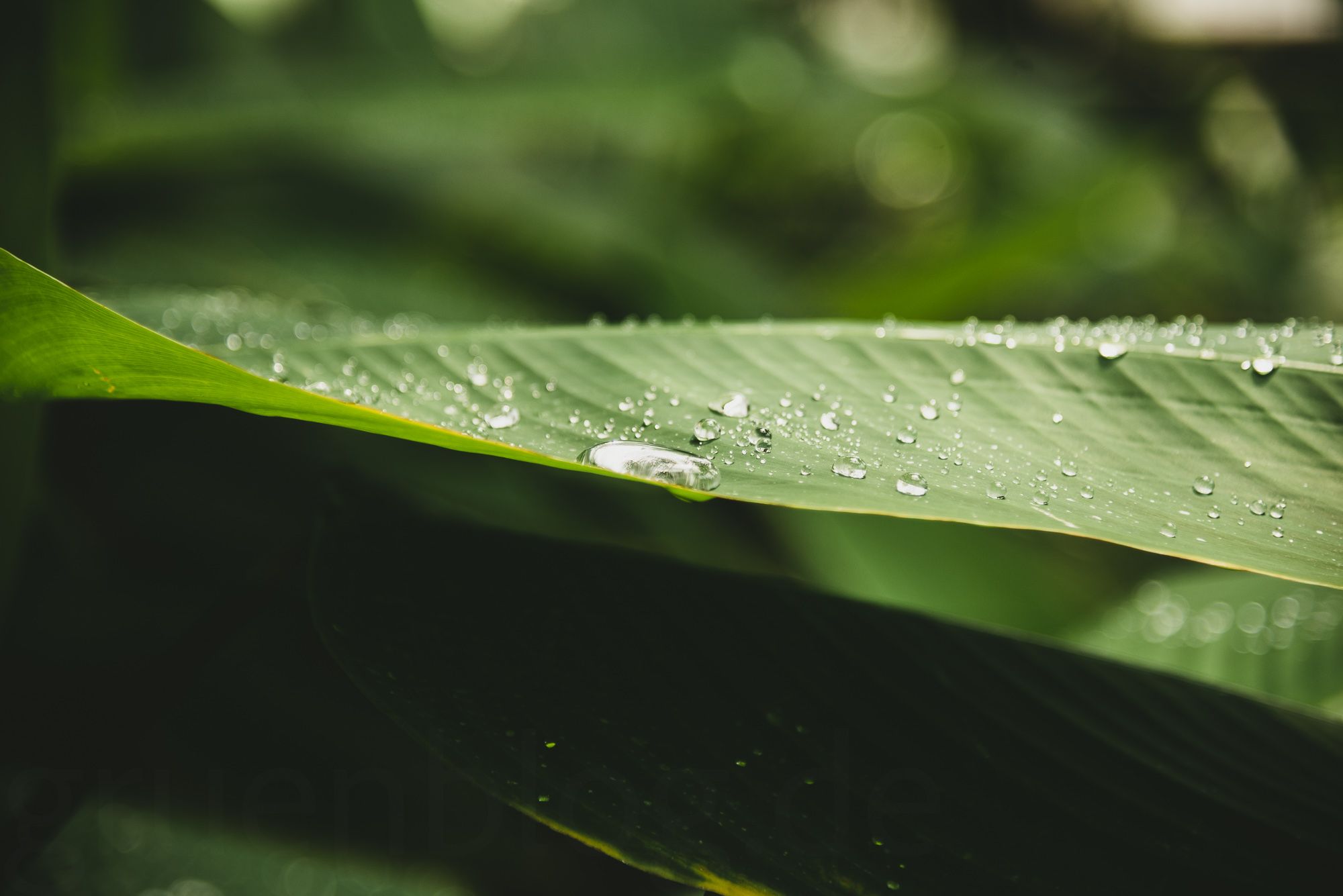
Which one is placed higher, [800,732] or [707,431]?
[707,431]

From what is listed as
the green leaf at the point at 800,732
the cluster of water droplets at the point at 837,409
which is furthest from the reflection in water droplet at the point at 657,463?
the green leaf at the point at 800,732

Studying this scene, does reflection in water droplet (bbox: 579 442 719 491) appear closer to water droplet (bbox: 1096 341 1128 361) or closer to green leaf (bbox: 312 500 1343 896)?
green leaf (bbox: 312 500 1343 896)

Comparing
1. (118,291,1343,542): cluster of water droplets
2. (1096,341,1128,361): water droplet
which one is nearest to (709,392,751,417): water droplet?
(118,291,1343,542): cluster of water droplets

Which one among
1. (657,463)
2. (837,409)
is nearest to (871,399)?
(837,409)

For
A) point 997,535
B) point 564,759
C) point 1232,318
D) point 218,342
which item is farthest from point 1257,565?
point 1232,318

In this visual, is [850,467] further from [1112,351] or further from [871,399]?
[1112,351]

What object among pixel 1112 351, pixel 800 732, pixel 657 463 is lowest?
pixel 800 732

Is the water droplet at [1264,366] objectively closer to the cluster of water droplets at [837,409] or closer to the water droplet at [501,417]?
the cluster of water droplets at [837,409]

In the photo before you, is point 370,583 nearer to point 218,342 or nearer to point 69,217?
point 218,342
